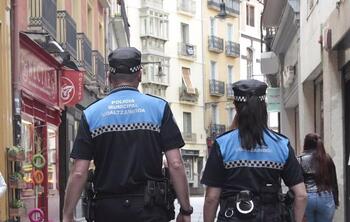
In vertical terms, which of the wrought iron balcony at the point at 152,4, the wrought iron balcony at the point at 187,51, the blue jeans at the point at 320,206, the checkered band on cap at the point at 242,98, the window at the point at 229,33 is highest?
the wrought iron balcony at the point at 152,4

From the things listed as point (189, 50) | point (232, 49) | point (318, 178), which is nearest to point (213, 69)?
point (232, 49)

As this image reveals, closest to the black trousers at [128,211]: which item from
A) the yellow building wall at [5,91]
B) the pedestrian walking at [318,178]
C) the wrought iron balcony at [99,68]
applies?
the pedestrian walking at [318,178]

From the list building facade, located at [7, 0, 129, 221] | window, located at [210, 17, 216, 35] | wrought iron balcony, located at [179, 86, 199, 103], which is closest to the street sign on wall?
building facade, located at [7, 0, 129, 221]

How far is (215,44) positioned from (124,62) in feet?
190

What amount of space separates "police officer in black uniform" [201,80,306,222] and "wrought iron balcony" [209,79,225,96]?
186 ft

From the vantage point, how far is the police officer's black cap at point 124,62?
5461 millimetres

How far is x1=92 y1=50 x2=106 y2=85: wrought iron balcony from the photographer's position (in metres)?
25.9

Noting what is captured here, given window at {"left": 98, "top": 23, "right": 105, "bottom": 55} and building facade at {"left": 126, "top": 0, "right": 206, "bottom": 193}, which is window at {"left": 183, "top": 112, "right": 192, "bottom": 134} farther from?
window at {"left": 98, "top": 23, "right": 105, "bottom": 55}

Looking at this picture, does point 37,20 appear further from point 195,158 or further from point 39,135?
point 195,158

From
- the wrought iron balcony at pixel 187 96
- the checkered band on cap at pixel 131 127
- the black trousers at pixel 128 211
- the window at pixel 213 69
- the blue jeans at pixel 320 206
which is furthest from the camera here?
the window at pixel 213 69

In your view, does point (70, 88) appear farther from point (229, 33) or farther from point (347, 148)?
point (229, 33)

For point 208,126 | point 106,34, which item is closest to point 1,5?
point 106,34

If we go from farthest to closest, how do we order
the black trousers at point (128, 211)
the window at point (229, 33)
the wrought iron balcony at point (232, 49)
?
the window at point (229, 33)
the wrought iron balcony at point (232, 49)
the black trousers at point (128, 211)

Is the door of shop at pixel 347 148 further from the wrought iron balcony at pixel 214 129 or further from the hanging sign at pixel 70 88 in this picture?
the wrought iron balcony at pixel 214 129
